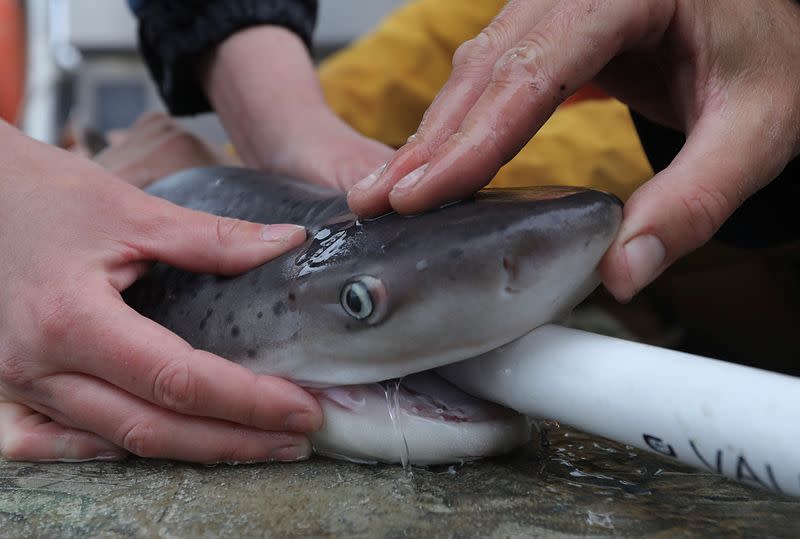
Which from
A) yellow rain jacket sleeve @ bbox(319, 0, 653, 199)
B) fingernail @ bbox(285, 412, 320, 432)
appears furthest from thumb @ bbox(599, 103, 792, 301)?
yellow rain jacket sleeve @ bbox(319, 0, 653, 199)

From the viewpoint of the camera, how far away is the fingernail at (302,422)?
108 cm

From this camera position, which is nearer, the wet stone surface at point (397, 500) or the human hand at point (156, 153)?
the wet stone surface at point (397, 500)

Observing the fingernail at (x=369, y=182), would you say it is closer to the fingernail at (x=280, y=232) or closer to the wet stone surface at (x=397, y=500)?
the fingernail at (x=280, y=232)

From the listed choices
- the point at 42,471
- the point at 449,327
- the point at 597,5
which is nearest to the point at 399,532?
the point at 449,327

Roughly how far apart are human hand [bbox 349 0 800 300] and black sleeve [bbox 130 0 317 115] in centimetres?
126

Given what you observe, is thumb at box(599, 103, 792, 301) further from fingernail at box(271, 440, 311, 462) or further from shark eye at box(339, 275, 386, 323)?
fingernail at box(271, 440, 311, 462)

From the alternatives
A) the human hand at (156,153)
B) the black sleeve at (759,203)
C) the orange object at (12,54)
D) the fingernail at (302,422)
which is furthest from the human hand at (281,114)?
the orange object at (12,54)

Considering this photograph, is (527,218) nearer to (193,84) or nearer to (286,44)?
(286,44)

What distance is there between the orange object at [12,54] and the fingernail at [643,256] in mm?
3446

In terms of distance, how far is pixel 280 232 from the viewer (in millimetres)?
1192

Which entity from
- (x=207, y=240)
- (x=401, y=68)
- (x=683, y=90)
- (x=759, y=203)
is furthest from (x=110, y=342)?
(x=401, y=68)

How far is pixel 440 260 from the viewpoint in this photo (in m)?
0.98

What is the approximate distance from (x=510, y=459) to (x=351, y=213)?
1.32 feet

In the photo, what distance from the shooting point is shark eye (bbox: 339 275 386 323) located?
3.27 ft
